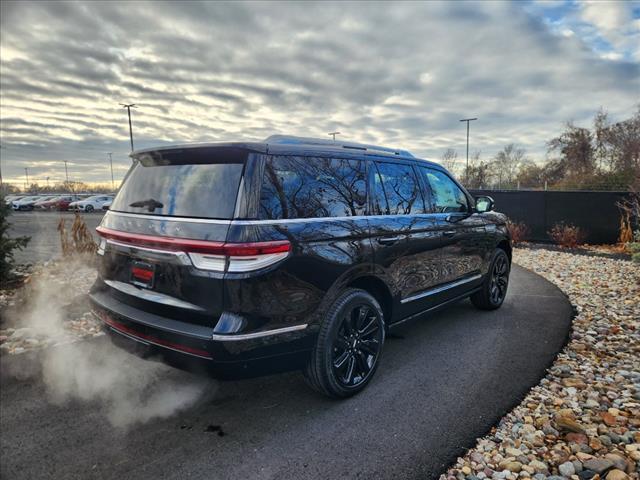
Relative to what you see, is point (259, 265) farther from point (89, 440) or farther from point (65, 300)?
point (65, 300)

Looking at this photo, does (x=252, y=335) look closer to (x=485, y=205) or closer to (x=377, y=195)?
(x=377, y=195)

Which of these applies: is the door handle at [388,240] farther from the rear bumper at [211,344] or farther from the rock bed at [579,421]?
the rock bed at [579,421]

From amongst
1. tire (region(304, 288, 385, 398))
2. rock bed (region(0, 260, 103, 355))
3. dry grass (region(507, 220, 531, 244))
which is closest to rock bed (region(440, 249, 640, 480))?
tire (region(304, 288, 385, 398))

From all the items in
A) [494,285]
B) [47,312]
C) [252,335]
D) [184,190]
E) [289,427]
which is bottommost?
[289,427]

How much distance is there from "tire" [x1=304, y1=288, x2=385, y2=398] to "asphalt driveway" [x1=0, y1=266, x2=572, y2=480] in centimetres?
18

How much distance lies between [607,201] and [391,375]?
9.86 metres

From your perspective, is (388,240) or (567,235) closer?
(388,240)

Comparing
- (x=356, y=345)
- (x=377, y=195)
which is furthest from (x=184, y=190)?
(x=356, y=345)

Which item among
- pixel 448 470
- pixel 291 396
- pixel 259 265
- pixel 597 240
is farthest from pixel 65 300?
pixel 597 240

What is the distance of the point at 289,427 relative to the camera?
9.02 feet

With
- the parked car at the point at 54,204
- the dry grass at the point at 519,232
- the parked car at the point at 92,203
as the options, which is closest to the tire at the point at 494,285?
the dry grass at the point at 519,232

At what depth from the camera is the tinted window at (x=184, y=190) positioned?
2.47 meters

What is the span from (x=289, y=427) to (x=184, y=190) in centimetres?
173

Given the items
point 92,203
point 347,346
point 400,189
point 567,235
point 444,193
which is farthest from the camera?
point 92,203
